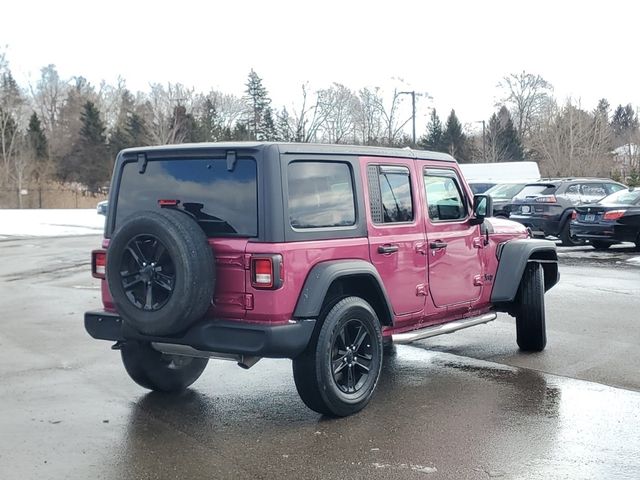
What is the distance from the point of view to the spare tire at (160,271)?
16.3ft

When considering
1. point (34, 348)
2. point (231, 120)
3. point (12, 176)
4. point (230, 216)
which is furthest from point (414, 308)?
point (231, 120)

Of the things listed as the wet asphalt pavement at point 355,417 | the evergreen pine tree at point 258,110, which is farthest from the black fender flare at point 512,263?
the evergreen pine tree at point 258,110

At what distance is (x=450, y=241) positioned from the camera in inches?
262

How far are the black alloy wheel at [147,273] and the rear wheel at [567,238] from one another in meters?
15.4

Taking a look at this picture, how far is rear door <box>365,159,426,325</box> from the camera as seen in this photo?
5.90 meters

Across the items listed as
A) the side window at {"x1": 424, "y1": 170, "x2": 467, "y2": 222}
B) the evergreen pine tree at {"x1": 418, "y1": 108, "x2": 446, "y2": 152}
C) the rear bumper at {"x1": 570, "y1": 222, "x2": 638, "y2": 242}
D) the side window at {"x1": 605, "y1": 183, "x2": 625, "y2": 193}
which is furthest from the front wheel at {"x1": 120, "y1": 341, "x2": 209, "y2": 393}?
the evergreen pine tree at {"x1": 418, "y1": 108, "x2": 446, "y2": 152}

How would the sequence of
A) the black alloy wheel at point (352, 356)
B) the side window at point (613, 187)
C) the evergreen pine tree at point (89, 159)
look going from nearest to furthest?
the black alloy wheel at point (352, 356) → the side window at point (613, 187) → the evergreen pine tree at point (89, 159)

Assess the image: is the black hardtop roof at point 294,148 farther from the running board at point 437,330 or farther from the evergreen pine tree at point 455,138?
the evergreen pine tree at point 455,138

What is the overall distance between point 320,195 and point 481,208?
212cm

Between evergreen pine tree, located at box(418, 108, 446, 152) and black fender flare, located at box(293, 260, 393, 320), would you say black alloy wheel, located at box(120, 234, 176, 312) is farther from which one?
evergreen pine tree, located at box(418, 108, 446, 152)

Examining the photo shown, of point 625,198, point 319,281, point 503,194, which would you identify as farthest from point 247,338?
point 503,194

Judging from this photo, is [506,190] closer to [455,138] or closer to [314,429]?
[314,429]

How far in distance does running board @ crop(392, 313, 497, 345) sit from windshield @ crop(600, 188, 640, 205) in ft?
35.7

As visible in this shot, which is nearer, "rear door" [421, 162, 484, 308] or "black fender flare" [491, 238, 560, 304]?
"rear door" [421, 162, 484, 308]
